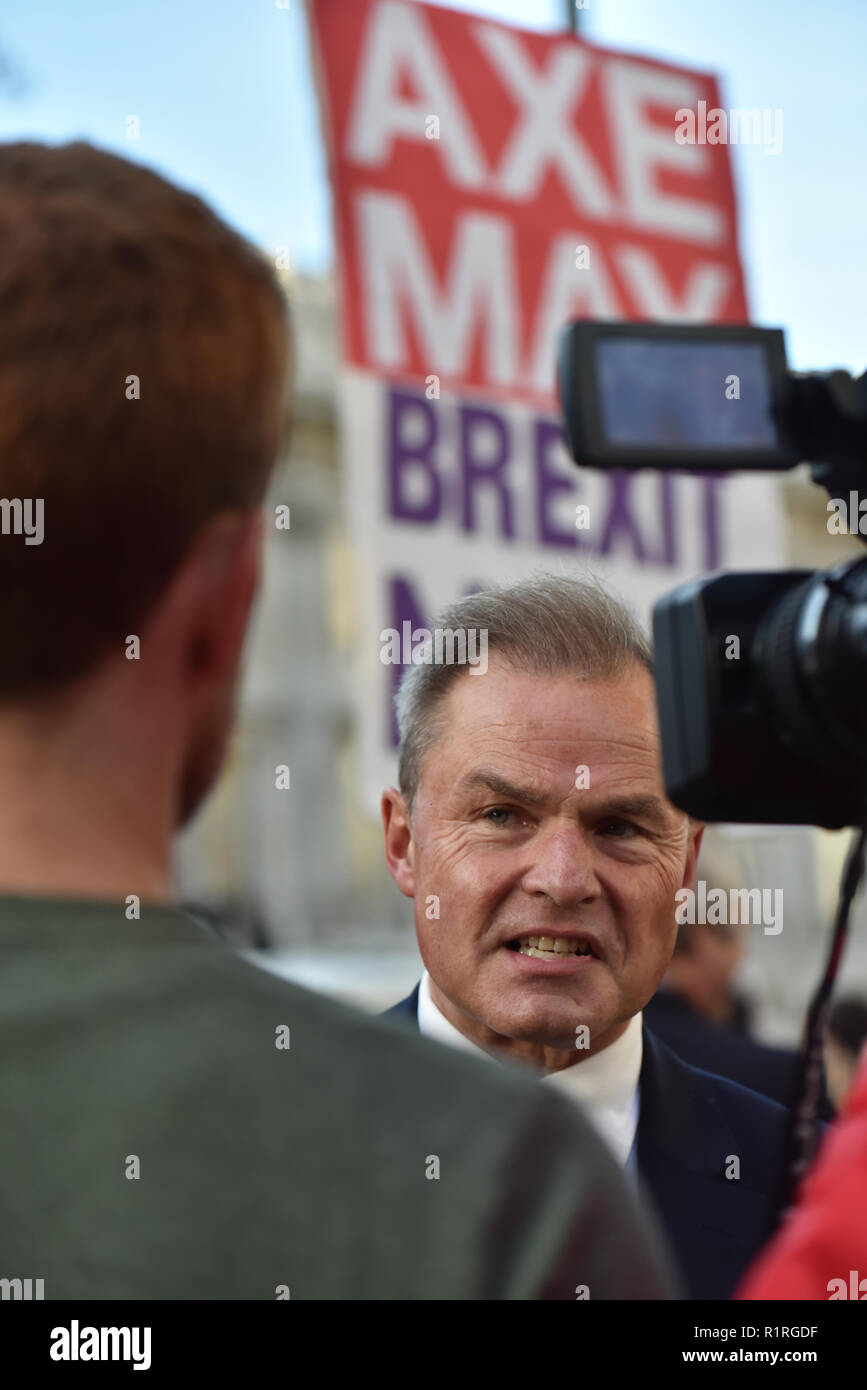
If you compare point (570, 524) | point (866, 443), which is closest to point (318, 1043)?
point (866, 443)

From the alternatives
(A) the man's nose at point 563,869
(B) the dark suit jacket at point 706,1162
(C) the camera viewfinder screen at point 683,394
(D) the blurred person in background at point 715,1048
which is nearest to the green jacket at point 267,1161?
(D) the blurred person in background at point 715,1048

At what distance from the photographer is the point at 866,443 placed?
1190mm

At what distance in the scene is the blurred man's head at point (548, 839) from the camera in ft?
5.80

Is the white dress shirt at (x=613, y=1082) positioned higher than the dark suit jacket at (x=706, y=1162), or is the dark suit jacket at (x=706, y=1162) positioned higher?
the white dress shirt at (x=613, y=1082)

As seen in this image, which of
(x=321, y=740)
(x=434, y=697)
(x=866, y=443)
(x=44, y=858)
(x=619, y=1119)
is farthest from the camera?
(x=321, y=740)

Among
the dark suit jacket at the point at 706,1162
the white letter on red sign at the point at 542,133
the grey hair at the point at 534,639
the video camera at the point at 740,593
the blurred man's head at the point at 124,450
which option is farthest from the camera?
the white letter on red sign at the point at 542,133

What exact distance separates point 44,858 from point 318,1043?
7.2 inches

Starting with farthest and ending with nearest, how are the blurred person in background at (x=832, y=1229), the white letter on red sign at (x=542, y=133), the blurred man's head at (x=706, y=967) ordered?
the white letter on red sign at (x=542, y=133), the blurred man's head at (x=706, y=967), the blurred person in background at (x=832, y=1229)

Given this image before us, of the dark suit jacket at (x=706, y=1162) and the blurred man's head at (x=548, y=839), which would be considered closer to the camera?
the dark suit jacket at (x=706, y=1162)

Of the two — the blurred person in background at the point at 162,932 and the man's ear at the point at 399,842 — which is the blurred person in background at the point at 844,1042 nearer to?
the man's ear at the point at 399,842

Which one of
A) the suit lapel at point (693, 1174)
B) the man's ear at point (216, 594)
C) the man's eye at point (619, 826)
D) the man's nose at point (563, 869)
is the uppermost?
the man's ear at point (216, 594)

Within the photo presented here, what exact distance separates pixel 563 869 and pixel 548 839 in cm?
5

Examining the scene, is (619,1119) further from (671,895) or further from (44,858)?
(44,858)

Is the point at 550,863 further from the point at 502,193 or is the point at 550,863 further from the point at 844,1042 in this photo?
the point at 502,193
